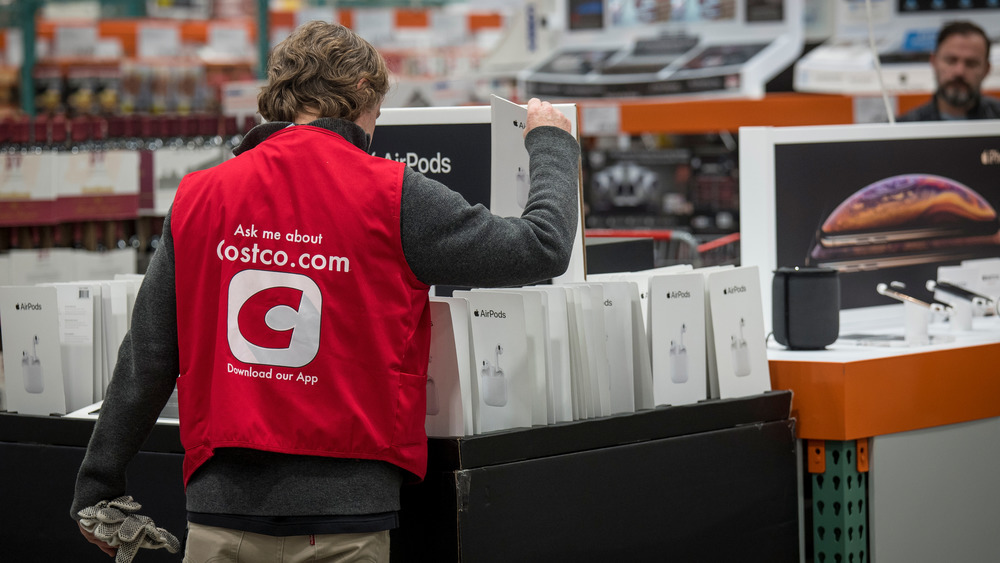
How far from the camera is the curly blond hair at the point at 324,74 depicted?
5.71 feet

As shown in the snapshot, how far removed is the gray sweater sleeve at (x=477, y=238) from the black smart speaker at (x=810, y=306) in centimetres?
98

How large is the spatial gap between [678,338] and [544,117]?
2.01ft

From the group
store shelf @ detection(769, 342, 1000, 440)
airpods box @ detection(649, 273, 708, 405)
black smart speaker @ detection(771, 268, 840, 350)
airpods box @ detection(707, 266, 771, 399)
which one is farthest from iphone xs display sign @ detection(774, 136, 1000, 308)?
airpods box @ detection(649, 273, 708, 405)

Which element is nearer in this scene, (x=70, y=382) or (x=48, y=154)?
(x=70, y=382)

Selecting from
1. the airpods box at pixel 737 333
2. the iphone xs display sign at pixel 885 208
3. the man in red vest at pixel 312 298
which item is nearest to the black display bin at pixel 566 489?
the airpods box at pixel 737 333

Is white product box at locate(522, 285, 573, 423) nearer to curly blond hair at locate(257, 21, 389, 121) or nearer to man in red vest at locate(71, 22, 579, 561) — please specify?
man in red vest at locate(71, 22, 579, 561)

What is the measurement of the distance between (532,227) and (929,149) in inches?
73.5

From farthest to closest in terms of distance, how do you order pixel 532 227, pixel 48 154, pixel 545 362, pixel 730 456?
pixel 48 154 → pixel 730 456 → pixel 545 362 → pixel 532 227

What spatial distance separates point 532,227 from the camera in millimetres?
1758

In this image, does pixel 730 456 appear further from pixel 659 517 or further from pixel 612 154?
pixel 612 154

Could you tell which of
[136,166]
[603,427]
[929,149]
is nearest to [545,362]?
[603,427]

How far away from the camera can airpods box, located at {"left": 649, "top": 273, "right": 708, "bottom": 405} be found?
2.27m

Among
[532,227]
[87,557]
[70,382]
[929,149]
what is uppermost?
[929,149]

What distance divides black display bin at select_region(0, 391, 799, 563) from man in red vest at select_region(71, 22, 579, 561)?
8.5 inches
